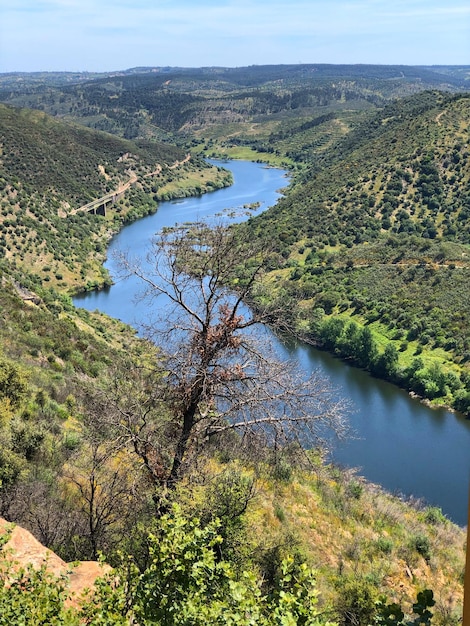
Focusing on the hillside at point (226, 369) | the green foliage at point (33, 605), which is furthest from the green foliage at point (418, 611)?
the green foliage at point (33, 605)

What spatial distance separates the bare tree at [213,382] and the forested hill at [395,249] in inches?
632

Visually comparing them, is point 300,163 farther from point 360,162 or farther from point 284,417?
point 284,417

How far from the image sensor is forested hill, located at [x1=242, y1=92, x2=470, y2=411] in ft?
124

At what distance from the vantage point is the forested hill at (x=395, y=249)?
124ft

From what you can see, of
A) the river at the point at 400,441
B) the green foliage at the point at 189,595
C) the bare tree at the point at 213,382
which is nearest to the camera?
the green foliage at the point at 189,595

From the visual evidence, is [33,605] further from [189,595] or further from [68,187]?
[68,187]

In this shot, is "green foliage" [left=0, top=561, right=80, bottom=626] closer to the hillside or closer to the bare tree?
the hillside

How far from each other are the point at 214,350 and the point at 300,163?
407 ft

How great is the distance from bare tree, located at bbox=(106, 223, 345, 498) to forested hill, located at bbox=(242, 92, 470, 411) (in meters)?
16.1

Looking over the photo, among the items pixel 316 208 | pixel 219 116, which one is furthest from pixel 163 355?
pixel 219 116

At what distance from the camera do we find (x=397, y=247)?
53.1 m

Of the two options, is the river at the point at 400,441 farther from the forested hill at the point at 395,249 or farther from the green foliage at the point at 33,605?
the green foliage at the point at 33,605

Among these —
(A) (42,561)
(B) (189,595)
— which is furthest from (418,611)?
(A) (42,561)

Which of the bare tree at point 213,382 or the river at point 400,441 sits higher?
the bare tree at point 213,382
